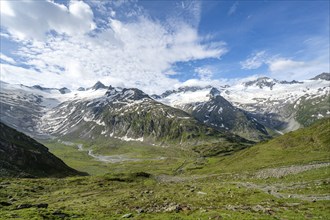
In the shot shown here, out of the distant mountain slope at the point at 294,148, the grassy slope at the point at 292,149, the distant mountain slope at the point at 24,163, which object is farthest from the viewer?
the distant mountain slope at the point at 24,163

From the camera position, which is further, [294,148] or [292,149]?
[294,148]

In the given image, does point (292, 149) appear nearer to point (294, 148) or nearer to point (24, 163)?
point (294, 148)

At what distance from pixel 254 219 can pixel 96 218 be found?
61.0 ft

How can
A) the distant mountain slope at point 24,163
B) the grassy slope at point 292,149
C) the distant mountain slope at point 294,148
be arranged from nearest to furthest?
the grassy slope at point 292,149 < the distant mountain slope at point 294,148 < the distant mountain slope at point 24,163

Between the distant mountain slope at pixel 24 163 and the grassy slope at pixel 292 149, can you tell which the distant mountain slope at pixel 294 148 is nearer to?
the grassy slope at pixel 292 149

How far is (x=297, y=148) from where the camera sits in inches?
4328

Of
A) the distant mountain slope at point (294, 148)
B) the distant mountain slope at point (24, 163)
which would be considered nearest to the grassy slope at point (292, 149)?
the distant mountain slope at point (294, 148)

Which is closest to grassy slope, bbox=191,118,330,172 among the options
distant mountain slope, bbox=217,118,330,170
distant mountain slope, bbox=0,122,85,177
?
distant mountain slope, bbox=217,118,330,170

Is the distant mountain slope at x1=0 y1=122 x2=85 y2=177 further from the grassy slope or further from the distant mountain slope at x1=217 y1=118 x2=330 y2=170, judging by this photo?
the distant mountain slope at x1=217 y1=118 x2=330 y2=170

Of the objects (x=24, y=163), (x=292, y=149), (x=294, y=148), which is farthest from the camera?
(x=24, y=163)

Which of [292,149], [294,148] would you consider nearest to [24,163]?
[292,149]

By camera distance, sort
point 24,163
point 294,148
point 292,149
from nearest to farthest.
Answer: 1. point 292,149
2. point 294,148
3. point 24,163

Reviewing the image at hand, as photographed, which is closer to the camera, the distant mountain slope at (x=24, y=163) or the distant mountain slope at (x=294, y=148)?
the distant mountain slope at (x=294, y=148)

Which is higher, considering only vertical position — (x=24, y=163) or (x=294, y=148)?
(x=24, y=163)
